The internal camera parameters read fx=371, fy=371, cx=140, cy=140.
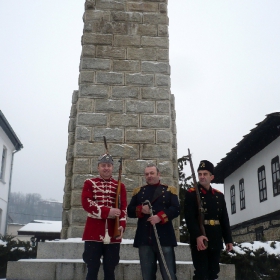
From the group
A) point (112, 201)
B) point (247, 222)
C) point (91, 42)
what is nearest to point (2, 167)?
point (247, 222)

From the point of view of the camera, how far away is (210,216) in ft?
14.3

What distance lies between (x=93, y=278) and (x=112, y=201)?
2.86ft

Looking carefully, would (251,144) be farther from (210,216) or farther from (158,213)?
(158,213)

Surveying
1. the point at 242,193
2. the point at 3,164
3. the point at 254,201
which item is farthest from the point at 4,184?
the point at 254,201

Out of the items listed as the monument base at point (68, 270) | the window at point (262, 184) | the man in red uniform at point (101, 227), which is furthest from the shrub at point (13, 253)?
the window at point (262, 184)

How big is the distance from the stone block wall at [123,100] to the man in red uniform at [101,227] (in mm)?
1930

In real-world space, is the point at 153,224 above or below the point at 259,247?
above

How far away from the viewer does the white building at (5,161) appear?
1905cm

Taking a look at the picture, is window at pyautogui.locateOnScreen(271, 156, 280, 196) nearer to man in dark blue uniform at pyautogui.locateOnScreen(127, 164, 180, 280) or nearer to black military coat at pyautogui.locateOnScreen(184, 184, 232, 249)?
black military coat at pyautogui.locateOnScreen(184, 184, 232, 249)

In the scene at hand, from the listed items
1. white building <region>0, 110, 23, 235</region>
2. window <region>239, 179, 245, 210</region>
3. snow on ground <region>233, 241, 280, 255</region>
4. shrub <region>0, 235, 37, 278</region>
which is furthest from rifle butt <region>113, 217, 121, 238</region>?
white building <region>0, 110, 23, 235</region>

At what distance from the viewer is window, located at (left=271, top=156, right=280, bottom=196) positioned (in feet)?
45.0

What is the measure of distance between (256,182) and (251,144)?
1.74 m

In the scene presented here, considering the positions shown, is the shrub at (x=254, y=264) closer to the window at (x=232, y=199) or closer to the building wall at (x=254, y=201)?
the building wall at (x=254, y=201)

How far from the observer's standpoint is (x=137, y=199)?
14.7 ft
